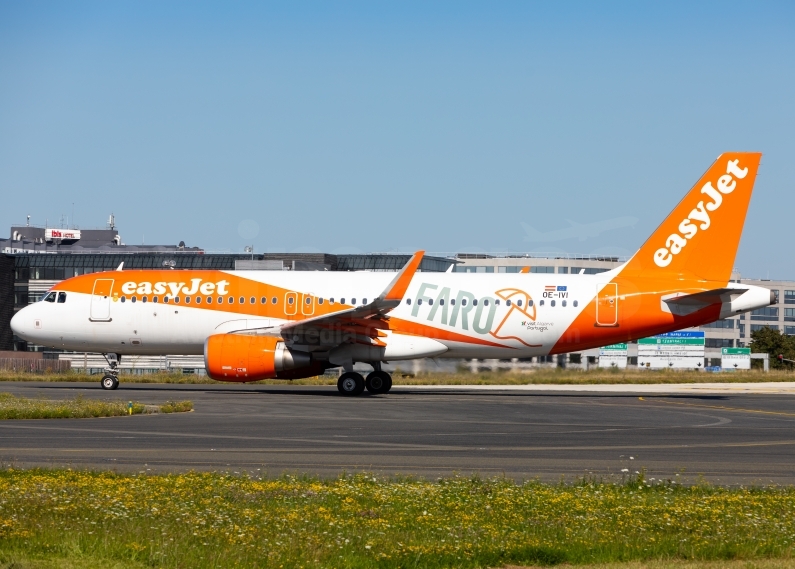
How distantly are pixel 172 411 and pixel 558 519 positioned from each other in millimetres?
16423

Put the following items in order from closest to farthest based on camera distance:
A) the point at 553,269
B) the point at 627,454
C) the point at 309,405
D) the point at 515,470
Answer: the point at 515,470, the point at 627,454, the point at 309,405, the point at 553,269

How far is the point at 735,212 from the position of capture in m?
33.5

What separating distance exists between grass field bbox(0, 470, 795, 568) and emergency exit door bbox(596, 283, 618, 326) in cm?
2122

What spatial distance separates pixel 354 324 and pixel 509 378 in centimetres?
738

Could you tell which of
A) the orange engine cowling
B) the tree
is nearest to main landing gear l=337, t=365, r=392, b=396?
the orange engine cowling

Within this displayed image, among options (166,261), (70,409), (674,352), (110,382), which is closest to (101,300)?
(110,382)

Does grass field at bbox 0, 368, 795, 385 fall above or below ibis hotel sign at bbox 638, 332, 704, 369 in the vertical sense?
below

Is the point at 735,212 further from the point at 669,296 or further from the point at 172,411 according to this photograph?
the point at 172,411

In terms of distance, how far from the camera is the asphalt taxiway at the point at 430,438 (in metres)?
14.8

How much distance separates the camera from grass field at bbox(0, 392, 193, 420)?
22484mm

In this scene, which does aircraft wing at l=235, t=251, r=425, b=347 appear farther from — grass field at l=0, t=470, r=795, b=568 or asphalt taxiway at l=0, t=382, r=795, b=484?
grass field at l=0, t=470, r=795, b=568

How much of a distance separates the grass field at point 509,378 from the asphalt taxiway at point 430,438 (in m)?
4.82

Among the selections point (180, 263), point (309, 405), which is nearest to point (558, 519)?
point (309, 405)

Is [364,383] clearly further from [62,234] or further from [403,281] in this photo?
[62,234]
